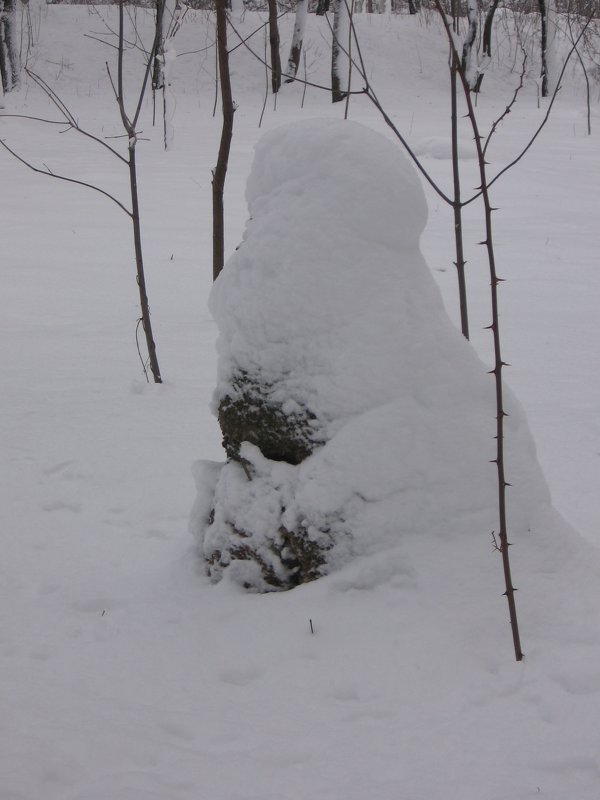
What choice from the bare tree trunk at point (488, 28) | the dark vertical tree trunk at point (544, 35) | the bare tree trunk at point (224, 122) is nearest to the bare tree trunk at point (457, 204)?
the bare tree trunk at point (224, 122)

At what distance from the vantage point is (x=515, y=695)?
168cm

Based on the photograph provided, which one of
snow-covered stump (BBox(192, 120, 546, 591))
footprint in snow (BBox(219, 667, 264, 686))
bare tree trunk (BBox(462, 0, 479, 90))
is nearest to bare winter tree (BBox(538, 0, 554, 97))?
bare tree trunk (BBox(462, 0, 479, 90))

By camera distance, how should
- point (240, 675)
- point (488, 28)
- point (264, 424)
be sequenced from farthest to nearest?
point (488, 28) < point (264, 424) < point (240, 675)

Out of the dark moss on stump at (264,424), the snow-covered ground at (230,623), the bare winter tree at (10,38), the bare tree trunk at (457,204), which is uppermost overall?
the bare winter tree at (10,38)

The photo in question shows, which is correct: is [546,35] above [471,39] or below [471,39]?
above

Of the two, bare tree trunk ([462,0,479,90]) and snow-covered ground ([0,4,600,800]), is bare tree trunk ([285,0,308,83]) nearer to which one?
bare tree trunk ([462,0,479,90])

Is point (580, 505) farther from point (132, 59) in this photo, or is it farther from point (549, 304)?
point (132, 59)

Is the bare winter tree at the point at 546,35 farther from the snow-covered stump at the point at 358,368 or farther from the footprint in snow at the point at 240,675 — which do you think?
the footprint in snow at the point at 240,675

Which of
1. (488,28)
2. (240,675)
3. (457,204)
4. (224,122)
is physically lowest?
(240,675)

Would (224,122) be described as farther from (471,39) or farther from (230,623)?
(471,39)

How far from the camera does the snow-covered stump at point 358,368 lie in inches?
78.0

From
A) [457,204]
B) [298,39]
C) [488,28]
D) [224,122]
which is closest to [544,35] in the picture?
[488,28]

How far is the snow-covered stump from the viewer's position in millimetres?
1980

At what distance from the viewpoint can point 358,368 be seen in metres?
1.98
